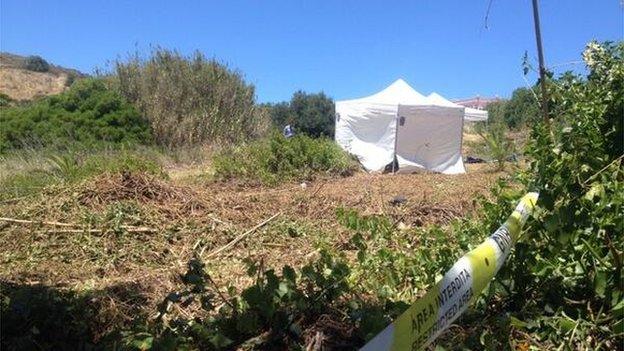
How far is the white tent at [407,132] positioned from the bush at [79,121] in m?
7.50

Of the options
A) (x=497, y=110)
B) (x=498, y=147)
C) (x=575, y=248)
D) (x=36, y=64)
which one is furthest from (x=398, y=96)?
(x=36, y=64)

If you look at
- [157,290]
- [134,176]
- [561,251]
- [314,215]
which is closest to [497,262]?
[561,251]

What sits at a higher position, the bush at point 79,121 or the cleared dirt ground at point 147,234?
the bush at point 79,121

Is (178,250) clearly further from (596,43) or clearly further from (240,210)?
(596,43)

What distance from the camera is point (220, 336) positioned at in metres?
2.32

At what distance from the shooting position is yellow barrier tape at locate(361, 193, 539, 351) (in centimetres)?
167

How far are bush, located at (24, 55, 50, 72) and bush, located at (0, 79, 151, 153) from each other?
46.2 meters

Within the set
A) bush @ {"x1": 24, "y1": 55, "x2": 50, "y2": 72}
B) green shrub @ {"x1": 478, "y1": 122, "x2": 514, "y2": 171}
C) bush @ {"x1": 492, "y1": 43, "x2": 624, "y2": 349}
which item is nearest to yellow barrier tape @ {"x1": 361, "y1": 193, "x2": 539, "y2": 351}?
bush @ {"x1": 492, "y1": 43, "x2": 624, "y2": 349}

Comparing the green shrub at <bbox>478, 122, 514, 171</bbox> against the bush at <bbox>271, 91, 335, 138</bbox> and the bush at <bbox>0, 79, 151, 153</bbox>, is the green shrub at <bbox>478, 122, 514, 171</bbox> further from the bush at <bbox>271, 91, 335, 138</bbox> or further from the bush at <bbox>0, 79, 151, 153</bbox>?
the bush at <bbox>271, 91, 335, 138</bbox>

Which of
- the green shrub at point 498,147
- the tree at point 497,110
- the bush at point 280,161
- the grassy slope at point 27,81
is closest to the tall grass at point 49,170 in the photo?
the bush at point 280,161

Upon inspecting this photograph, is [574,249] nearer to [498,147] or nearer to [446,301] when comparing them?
[446,301]

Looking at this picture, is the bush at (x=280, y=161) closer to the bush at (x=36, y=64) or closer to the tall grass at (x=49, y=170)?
the tall grass at (x=49, y=170)

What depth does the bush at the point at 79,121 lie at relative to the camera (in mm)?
18188

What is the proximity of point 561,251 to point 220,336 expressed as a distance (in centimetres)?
144
